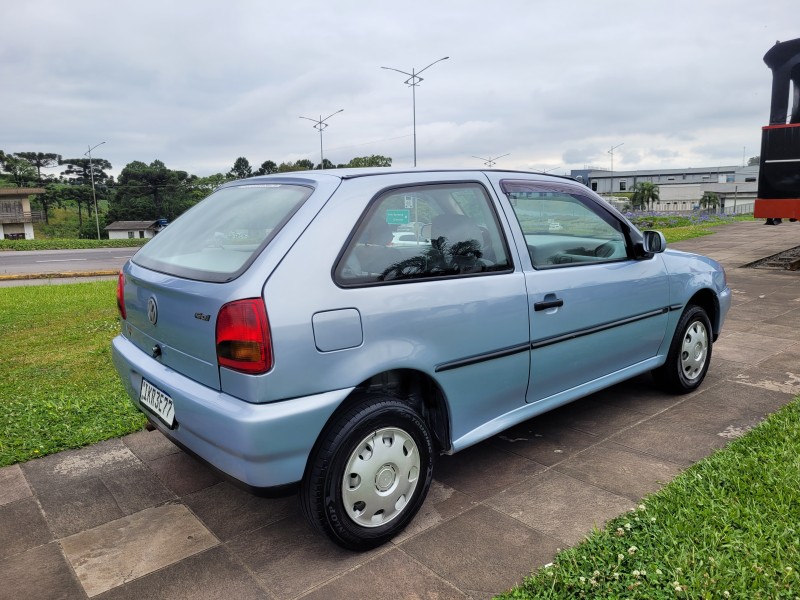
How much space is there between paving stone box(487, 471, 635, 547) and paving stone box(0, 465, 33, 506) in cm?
249

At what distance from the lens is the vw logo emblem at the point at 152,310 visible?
279cm

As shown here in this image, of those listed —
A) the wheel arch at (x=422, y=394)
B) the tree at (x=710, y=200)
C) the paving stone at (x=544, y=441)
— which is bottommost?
the paving stone at (x=544, y=441)

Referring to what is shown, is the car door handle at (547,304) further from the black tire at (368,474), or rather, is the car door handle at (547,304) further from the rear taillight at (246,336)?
the rear taillight at (246,336)

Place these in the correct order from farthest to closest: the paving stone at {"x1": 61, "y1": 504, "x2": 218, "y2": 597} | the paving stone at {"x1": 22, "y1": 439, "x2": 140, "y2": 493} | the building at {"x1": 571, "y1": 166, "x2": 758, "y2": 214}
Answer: the building at {"x1": 571, "y1": 166, "x2": 758, "y2": 214}, the paving stone at {"x1": 22, "y1": 439, "x2": 140, "y2": 493}, the paving stone at {"x1": 61, "y1": 504, "x2": 218, "y2": 597}

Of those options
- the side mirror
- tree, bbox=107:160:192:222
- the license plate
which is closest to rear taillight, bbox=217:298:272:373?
the license plate

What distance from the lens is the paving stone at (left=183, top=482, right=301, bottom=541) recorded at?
285cm

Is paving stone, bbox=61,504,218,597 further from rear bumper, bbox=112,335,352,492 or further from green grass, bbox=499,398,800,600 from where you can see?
green grass, bbox=499,398,800,600

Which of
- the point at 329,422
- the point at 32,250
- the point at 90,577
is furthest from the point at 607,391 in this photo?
the point at 32,250

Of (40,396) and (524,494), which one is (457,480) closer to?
(524,494)

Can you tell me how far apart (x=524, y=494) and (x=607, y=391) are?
1882mm

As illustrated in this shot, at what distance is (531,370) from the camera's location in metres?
3.16

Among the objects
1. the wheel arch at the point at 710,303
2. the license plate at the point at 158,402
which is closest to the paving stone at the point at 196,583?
the license plate at the point at 158,402

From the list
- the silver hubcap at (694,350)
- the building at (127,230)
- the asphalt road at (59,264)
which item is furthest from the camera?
the building at (127,230)

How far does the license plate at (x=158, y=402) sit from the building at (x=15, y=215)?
64341mm
